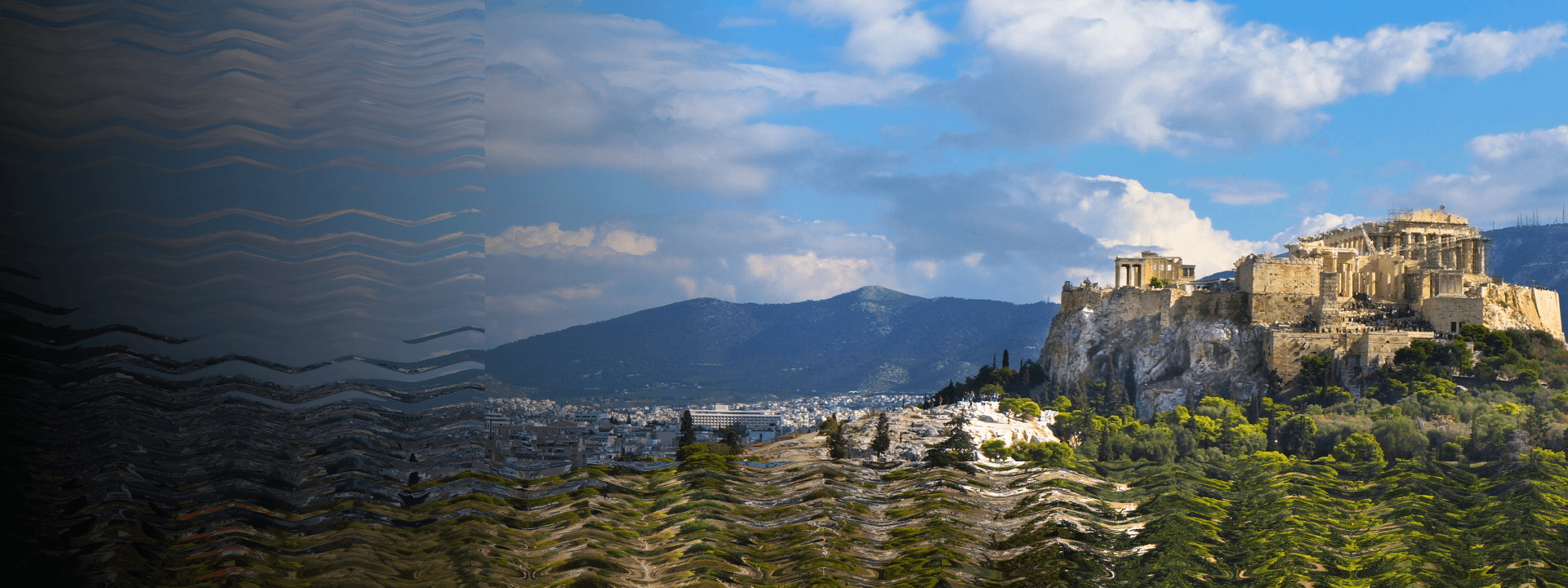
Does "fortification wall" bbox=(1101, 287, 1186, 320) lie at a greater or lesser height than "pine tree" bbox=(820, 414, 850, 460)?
greater

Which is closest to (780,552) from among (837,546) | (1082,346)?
(837,546)

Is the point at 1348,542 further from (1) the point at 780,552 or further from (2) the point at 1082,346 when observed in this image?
(2) the point at 1082,346

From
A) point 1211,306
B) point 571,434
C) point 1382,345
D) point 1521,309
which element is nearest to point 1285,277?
point 1211,306

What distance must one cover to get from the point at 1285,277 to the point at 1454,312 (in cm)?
406

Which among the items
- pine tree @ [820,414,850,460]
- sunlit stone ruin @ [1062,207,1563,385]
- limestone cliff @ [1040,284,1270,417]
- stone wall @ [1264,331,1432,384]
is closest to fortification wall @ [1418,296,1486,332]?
sunlit stone ruin @ [1062,207,1563,385]

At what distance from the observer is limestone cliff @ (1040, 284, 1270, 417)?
1091 inches

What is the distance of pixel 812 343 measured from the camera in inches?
2467

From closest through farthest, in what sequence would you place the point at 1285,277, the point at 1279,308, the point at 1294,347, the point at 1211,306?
the point at 1294,347
the point at 1279,308
the point at 1285,277
the point at 1211,306

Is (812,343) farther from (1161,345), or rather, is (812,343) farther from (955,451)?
(955,451)

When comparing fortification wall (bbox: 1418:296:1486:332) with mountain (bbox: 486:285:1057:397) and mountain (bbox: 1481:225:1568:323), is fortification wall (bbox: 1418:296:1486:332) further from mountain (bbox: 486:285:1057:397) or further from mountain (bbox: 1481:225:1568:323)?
mountain (bbox: 1481:225:1568:323)

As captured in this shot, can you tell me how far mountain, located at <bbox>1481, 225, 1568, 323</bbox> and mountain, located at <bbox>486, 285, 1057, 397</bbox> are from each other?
920 inches

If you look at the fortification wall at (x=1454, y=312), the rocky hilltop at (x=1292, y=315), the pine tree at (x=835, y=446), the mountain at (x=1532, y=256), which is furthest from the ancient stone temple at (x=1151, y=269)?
the mountain at (x=1532, y=256)

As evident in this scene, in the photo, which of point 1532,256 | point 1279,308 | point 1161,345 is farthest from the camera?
point 1532,256

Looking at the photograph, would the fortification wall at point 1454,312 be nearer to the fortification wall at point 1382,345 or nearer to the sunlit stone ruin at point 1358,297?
the sunlit stone ruin at point 1358,297
